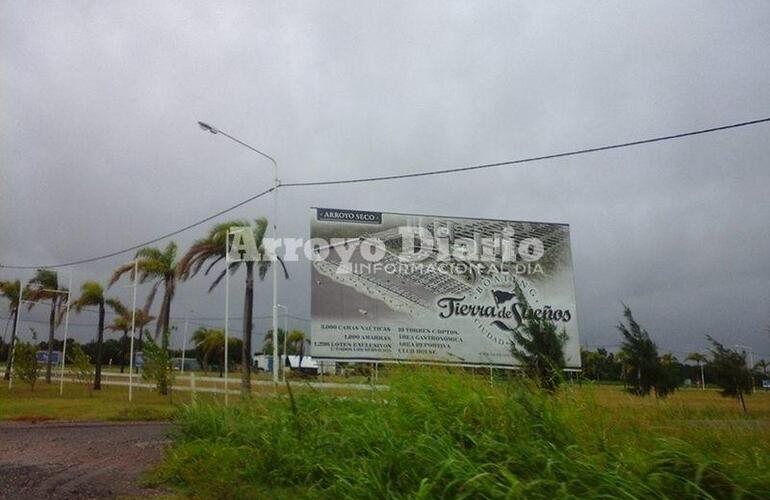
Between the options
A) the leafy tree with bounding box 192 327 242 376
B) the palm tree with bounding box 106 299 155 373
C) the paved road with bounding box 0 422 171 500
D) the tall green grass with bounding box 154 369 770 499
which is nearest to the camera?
the tall green grass with bounding box 154 369 770 499

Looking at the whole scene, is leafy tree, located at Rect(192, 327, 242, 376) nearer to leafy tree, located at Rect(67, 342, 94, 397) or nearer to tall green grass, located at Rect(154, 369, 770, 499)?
leafy tree, located at Rect(67, 342, 94, 397)

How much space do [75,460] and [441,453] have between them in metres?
7.67

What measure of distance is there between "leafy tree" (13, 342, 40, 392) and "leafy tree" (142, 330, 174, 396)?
25.5ft

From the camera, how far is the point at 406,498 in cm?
538

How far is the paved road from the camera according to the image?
8266 mm

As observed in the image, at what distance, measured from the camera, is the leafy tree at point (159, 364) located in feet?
80.1

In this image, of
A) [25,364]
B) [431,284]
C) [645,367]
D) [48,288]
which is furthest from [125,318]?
[645,367]

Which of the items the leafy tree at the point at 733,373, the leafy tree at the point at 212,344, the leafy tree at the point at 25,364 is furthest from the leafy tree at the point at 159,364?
the leafy tree at the point at 212,344

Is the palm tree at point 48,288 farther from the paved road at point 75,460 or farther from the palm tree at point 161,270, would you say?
the paved road at point 75,460

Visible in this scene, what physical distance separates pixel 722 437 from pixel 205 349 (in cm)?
6101

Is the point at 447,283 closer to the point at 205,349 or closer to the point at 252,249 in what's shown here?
the point at 252,249

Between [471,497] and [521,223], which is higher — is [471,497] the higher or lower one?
the lower one

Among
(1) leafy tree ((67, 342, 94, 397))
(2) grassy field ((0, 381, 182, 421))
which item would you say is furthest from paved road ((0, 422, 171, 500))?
(1) leafy tree ((67, 342, 94, 397))

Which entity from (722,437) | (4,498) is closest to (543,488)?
(722,437)
